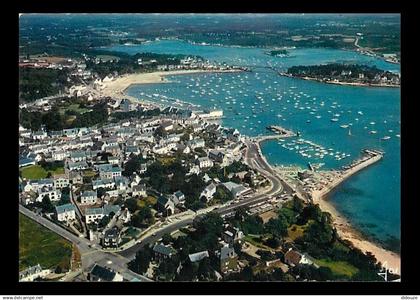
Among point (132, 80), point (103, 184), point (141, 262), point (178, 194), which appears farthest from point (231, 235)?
point (132, 80)

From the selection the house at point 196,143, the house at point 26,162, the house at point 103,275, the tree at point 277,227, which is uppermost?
the house at point 196,143

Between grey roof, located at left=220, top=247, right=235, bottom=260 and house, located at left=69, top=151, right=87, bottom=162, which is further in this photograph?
house, located at left=69, top=151, right=87, bottom=162

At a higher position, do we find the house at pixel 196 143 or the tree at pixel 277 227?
the house at pixel 196 143

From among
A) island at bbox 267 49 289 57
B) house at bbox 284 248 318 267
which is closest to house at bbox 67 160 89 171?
house at bbox 284 248 318 267

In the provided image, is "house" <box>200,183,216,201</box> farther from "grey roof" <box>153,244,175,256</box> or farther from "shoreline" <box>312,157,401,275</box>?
"shoreline" <box>312,157,401,275</box>

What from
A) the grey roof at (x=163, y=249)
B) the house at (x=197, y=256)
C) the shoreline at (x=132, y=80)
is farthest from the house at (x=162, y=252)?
the shoreline at (x=132, y=80)

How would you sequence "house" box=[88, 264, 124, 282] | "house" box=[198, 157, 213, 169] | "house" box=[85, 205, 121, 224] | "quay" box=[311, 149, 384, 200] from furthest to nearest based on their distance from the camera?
"house" box=[198, 157, 213, 169], "quay" box=[311, 149, 384, 200], "house" box=[85, 205, 121, 224], "house" box=[88, 264, 124, 282]

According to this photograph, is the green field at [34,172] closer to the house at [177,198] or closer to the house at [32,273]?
the house at [32,273]

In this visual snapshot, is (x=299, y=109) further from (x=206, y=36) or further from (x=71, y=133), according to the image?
(x=71, y=133)

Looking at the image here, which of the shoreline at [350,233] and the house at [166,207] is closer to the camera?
the shoreline at [350,233]
